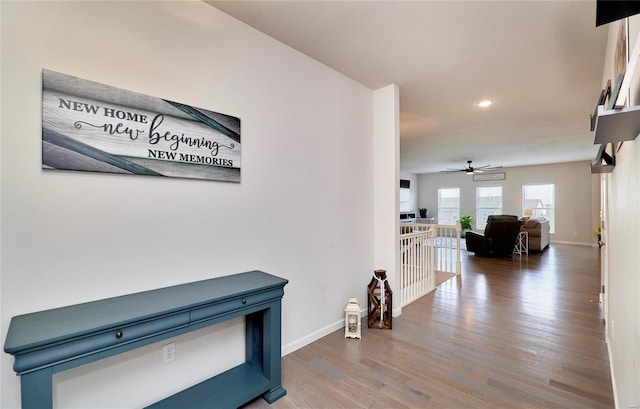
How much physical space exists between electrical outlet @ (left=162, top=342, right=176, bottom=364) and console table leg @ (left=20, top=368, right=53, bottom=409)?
0.65m

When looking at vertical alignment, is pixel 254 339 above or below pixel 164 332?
below

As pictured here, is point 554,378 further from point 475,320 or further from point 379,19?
point 379,19

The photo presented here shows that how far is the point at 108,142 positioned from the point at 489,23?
262cm

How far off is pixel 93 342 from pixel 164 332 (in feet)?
0.91

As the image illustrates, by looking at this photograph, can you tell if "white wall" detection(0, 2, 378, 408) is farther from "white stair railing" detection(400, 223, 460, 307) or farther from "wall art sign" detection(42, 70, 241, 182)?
"white stair railing" detection(400, 223, 460, 307)

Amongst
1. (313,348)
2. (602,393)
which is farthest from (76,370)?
(602,393)

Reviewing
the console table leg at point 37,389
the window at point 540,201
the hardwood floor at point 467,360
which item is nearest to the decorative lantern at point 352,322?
the hardwood floor at point 467,360

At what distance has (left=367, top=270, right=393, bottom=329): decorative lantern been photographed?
114 inches

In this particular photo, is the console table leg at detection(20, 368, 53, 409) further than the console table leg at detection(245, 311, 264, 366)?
No

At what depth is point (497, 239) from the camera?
652 centimetres

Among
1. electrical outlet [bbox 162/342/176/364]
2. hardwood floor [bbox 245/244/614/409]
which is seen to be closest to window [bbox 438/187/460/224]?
hardwood floor [bbox 245/244/614/409]

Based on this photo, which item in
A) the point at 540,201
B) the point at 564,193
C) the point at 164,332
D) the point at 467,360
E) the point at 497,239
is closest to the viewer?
the point at 164,332

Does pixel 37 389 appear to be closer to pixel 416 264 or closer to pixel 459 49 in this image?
pixel 459 49

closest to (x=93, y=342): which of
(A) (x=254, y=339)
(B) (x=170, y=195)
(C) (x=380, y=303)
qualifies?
(B) (x=170, y=195)
